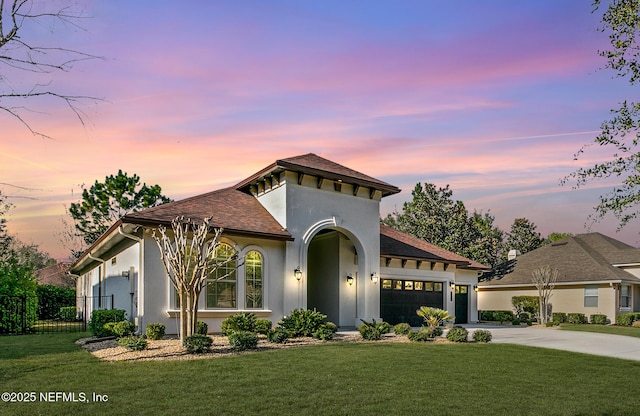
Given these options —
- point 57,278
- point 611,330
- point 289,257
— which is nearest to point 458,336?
point 289,257

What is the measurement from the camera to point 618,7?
36.0 ft

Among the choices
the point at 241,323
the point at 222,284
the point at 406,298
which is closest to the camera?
the point at 241,323

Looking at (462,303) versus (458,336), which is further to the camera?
(462,303)

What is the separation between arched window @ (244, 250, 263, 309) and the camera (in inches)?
671

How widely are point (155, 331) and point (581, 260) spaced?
90.1 feet

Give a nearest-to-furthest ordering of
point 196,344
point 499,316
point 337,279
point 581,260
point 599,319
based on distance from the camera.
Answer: point 196,344
point 337,279
point 599,319
point 499,316
point 581,260

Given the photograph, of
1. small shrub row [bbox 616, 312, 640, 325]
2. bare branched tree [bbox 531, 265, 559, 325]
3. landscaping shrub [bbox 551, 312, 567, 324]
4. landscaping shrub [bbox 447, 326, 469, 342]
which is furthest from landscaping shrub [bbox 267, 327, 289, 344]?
small shrub row [bbox 616, 312, 640, 325]

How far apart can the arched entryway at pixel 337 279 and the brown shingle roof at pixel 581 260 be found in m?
15.7

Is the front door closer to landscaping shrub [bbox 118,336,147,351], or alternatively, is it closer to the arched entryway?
the arched entryway

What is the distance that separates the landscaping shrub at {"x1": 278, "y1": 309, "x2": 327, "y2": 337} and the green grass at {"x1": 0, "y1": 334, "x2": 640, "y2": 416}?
2.83m

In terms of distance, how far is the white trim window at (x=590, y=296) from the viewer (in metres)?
28.8

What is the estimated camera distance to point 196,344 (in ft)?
37.2

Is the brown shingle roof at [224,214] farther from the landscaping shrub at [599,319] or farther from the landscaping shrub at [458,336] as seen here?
the landscaping shrub at [599,319]

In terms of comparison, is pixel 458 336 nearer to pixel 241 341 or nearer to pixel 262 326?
pixel 262 326
